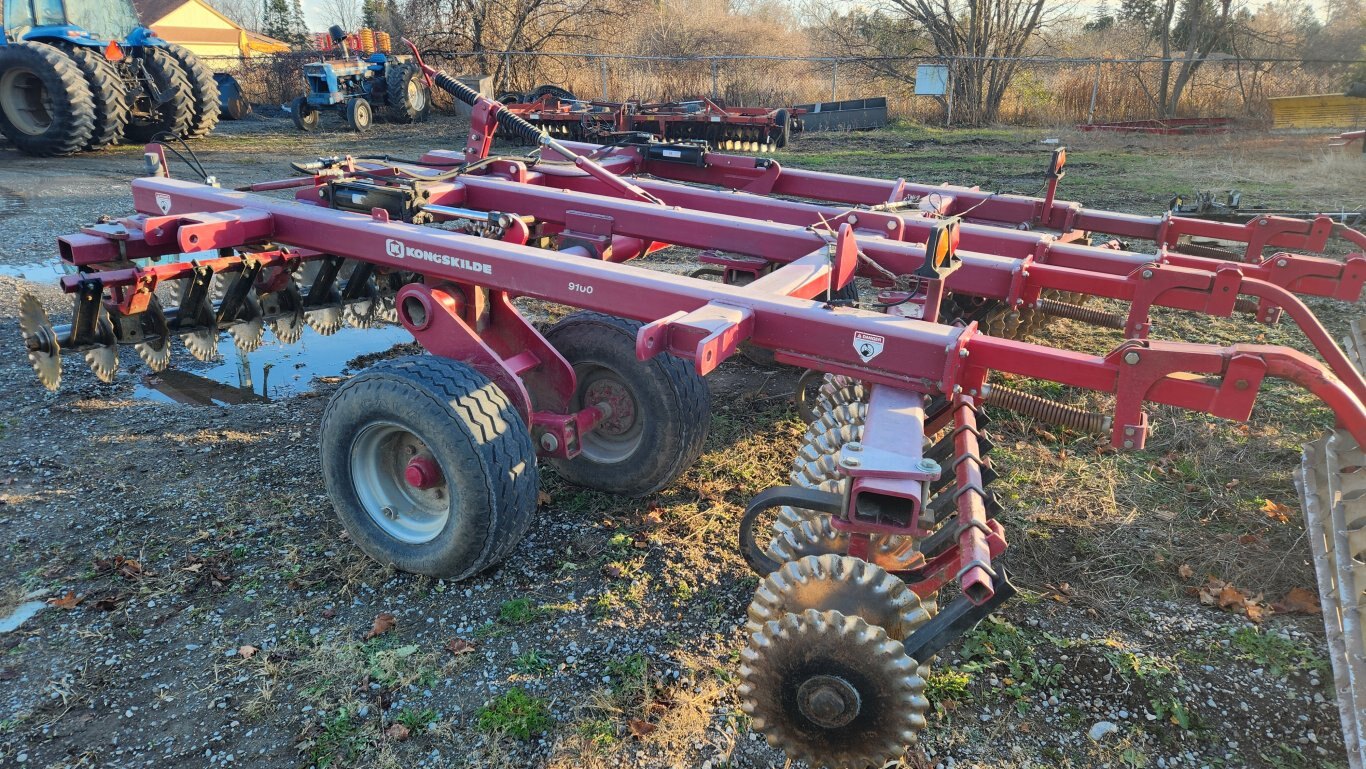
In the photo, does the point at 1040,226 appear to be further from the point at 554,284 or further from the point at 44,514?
the point at 44,514

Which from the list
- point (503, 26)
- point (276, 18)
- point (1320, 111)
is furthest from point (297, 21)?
point (1320, 111)

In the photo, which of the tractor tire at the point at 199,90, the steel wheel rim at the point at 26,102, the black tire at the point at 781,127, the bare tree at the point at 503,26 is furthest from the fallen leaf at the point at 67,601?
the bare tree at the point at 503,26

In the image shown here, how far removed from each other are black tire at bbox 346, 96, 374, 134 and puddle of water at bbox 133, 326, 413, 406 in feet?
41.2

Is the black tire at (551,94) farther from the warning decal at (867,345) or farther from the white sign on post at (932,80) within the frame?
the warning decal at (867,345)

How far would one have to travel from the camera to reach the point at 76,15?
1342 centimetres

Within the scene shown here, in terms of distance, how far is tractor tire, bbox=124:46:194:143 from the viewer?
14.0m

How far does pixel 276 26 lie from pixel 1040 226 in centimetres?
5990

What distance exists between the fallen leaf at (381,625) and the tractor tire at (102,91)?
13.2 meters

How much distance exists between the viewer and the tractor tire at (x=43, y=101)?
11.9 meters

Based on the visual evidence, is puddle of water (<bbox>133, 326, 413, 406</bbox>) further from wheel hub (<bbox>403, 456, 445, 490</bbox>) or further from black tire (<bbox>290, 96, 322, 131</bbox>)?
black tire (<bbox>290, 96, 322, 131</bbox>)

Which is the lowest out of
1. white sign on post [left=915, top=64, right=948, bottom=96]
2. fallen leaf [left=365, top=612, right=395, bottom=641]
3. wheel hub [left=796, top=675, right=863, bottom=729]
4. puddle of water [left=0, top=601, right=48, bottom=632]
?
fallen leaf [left=365, top=612, right=395, bottom=641]

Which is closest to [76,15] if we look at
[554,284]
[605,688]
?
[554,284]

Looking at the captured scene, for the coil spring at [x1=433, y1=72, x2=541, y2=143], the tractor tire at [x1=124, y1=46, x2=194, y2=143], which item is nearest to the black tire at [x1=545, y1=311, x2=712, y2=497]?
the coil spring at [x1=433, y1=72, x2=541, y2=143]

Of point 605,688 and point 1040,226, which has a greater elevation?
point 1040,226
